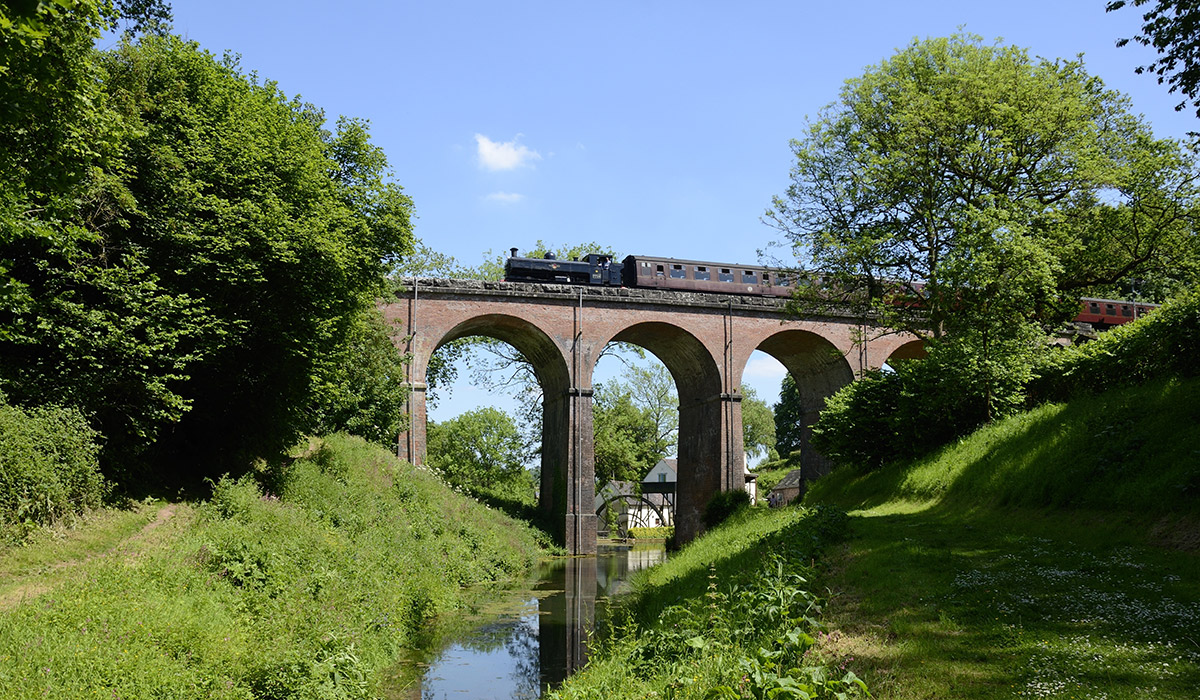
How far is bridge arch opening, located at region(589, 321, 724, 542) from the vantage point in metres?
35.1

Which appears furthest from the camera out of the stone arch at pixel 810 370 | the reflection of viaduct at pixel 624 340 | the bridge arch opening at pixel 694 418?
the stone arch at pixel 810 370

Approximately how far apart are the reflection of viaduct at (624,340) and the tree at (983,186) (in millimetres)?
8713

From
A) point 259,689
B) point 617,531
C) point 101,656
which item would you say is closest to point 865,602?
point 259,689

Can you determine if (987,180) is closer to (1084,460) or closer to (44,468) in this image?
(1084,460)

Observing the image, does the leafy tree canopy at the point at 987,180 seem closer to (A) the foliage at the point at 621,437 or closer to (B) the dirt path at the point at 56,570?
(B) the dirt path at the point at 56,570

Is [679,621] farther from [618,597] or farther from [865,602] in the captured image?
[618,597]

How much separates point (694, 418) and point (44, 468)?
29.1m

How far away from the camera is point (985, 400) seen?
58.5 feet

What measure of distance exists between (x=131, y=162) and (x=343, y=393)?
11.9 m

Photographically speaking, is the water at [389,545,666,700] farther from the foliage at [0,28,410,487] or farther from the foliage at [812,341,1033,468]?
the foliage at [812,341,1033,468]

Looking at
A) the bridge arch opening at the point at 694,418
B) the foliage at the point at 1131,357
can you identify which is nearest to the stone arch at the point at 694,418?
the bridge arch opening at the point at 694,418

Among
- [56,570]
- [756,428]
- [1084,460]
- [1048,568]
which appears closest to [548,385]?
[1084,460]

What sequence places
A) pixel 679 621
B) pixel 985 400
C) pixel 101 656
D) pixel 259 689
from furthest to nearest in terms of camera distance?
1. pixel 985 400
2. pixel 679 621
3. pixel 259 689
4. pixel 101 656

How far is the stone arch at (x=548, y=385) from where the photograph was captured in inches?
1312
